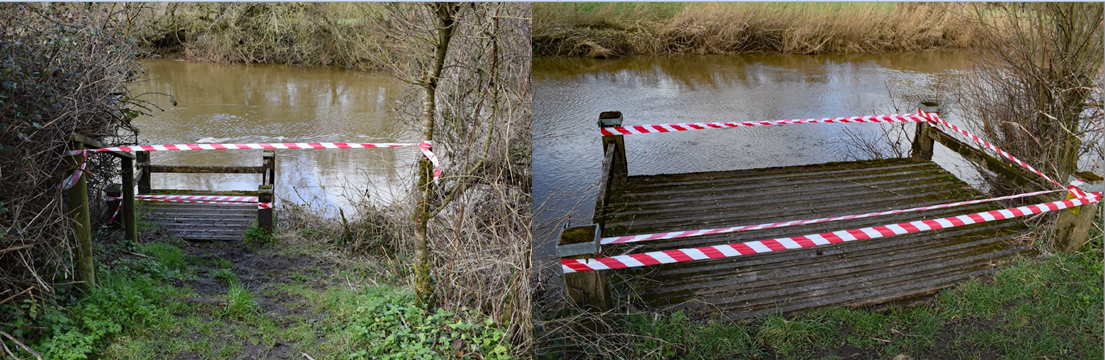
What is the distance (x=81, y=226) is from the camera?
3.94 meters

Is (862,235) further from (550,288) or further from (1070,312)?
(550,288)

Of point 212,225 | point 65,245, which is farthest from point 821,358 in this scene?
point 212,225

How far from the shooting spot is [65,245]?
3.84m

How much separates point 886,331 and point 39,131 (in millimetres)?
4614

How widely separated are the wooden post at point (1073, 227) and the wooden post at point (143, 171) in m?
8.60

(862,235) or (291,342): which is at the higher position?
(862,235)

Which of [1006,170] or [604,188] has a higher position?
[1006,170]

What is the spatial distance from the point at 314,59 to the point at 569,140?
12547mm

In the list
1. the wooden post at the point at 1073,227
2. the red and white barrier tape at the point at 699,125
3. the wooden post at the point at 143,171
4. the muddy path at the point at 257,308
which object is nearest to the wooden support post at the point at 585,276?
the muddy path at the point at 257,308

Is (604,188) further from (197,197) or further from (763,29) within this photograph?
(763,29)

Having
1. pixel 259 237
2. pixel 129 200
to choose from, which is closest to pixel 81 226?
pixel 129 200

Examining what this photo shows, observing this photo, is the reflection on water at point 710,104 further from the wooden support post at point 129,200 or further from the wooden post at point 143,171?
the wooden post at point 143,171

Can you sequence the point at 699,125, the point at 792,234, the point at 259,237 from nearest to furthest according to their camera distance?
the point at 792,234 → the point at 699,125 → the point at 259,237

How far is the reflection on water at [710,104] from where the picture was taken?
26.6ft
